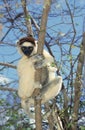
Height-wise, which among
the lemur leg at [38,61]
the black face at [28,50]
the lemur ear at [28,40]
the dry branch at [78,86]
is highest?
the lemur ear at [28,40]

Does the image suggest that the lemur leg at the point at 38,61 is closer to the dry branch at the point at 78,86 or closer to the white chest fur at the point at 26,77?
the white chest fur at the point at 26,77

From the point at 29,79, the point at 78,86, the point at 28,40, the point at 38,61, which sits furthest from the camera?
the point at 78,86

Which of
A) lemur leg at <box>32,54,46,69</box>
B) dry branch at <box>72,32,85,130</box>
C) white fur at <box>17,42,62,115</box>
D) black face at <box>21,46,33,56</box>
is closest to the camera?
lemur leg at <box>32,54,46,69</box>

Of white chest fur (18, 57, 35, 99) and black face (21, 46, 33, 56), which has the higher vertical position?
black face (21, 46, 33, 56)

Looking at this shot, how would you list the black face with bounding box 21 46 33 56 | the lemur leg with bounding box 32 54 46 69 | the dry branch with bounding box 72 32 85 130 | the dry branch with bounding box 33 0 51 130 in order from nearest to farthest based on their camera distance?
1. the dry branch with bounding box 33 0 51 130
2. the lemur leg with bounding box 32 54 46 69
3. the black face with bounding box 21 46 33 56
4. the dry branch with bounding box 72 32 85 130

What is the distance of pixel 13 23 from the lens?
6875mm

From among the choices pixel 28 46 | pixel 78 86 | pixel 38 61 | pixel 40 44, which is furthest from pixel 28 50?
pixel 78 86

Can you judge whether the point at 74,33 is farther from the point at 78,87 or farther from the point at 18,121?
the point at 18,121

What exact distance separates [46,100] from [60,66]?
50 centimetres

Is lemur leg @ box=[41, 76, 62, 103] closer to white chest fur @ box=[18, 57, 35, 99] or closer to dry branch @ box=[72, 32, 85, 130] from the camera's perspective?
white chest fur @ box=[18, 57, 35, 99]

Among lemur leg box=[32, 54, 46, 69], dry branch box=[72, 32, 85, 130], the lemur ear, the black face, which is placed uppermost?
the lemur ear

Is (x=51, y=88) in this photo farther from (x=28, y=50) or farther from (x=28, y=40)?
(x=28, y=40)

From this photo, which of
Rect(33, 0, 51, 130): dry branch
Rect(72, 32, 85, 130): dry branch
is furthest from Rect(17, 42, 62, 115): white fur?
Rect(72, 32, 85, 130): dry branch

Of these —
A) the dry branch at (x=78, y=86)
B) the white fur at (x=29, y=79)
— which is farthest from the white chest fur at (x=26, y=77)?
the dry branch at (x=78, y=86)
